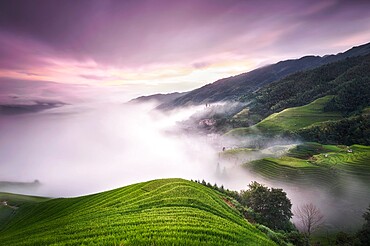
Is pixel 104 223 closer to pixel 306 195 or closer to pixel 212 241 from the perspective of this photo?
pixel 212 241

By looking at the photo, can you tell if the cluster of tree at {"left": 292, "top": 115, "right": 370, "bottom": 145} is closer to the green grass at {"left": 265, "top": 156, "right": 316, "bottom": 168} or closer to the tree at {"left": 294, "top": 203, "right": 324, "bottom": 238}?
the green grass at {"left": 265, "top": 156, "right": 316, "bottom": 168}

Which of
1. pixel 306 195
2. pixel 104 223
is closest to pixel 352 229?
pixel 306 195

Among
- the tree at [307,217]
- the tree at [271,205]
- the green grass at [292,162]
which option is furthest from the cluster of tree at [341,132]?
the tree at [271,205]

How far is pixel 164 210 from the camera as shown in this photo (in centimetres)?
1900

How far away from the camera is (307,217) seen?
72375 millimetres

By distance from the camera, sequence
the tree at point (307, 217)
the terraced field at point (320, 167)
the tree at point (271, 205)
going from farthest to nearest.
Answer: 1. the terraced field at point (320, 167)
2. the tree at point (307, 217)
3. the tree at point (271, 205)

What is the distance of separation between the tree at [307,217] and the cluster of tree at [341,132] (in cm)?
9144

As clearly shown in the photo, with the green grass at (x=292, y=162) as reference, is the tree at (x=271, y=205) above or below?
above

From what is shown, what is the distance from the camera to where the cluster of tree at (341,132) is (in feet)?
490

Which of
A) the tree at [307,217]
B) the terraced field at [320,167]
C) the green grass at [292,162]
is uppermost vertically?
the green grass at [292,162]

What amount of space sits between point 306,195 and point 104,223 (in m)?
91.7

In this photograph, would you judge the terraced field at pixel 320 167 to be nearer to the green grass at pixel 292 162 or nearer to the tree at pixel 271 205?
the green grass at pixel 292 162

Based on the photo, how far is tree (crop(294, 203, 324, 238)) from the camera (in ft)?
216

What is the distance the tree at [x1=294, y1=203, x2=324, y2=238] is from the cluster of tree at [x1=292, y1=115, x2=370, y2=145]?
300ft
